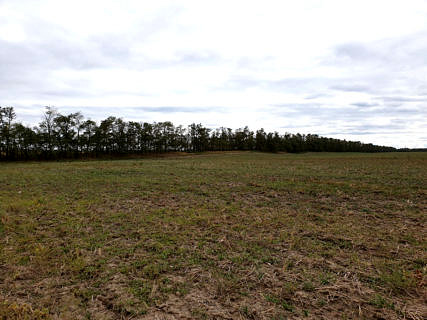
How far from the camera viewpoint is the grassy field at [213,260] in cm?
383

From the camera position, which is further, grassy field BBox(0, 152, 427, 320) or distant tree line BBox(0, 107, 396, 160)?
distant tree line BBox(0, 107, 396, 160)

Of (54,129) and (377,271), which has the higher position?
(54,129)

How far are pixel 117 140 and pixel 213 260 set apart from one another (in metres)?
91.9

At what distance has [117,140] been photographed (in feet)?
290

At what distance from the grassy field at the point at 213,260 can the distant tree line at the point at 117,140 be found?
75.2m

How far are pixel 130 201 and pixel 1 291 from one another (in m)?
7.13

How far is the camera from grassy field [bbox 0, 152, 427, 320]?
3832 mm

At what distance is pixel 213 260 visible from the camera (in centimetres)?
540

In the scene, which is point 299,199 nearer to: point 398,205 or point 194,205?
point 398,205

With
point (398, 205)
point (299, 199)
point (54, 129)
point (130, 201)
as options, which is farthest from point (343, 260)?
point (54, 129)

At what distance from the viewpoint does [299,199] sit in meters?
11.8

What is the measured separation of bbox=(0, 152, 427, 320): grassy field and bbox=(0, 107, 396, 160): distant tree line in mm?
75195

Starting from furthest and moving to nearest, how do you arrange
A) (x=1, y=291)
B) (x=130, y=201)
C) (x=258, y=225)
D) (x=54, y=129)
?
(x=54, y=129), (x=130, y=201), (x=258, y=225), (x=1, y=291)

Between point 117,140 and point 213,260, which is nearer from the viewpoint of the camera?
point 213,260
